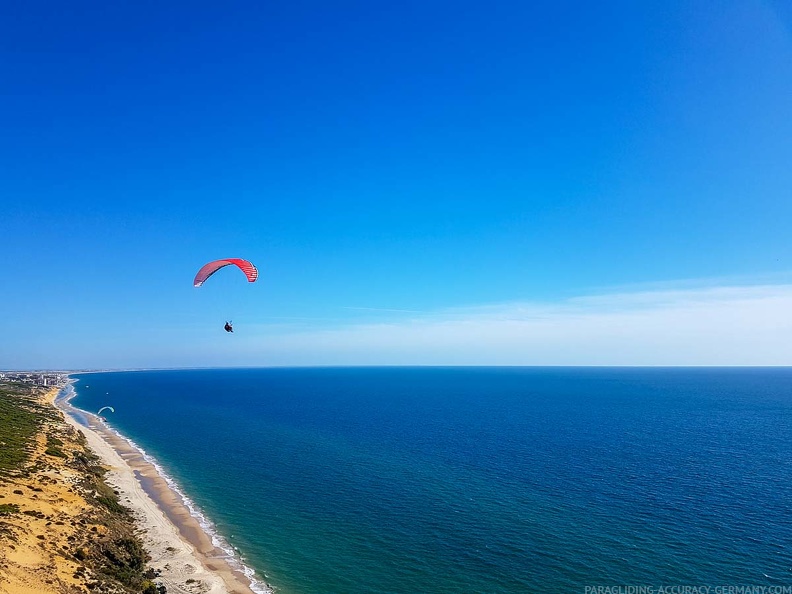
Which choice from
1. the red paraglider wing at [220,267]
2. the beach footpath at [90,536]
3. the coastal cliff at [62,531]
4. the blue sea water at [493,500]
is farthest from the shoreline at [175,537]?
the red paraglider wing at [220,267]

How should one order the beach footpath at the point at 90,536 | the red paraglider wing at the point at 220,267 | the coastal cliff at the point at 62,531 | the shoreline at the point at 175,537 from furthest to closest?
the red paraglider wing at the point at 220,267
the shoreline at the point at 175,537
the beach footpath at the point at 90,536
the coastal cliff at the point at 62,531

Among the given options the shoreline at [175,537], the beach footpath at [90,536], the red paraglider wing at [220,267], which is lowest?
the shoreline at [175,537]

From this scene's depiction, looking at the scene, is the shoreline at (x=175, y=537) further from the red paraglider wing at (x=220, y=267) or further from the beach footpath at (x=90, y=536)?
the red paraglider wing at (x=220, y=267)

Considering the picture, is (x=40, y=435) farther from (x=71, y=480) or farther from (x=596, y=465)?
(x=596, y=465)

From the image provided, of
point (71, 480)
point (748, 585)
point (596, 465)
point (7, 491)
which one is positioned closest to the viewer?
point (748, 585)

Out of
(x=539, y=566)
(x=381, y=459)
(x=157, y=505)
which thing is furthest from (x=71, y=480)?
(x=539, y=566)

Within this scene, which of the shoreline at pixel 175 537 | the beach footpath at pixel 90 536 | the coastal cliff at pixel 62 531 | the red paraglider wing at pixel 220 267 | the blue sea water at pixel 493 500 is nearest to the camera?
the coastal cliff at pixel 62 531
